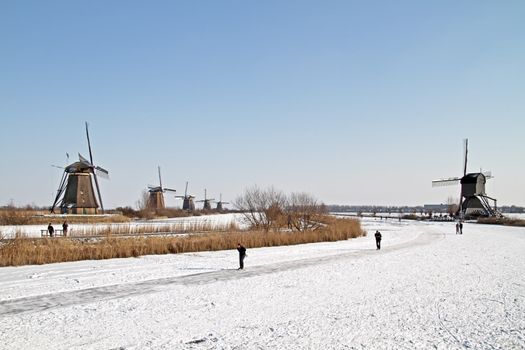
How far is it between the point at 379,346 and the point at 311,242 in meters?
23.5

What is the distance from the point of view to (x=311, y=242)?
103 ft

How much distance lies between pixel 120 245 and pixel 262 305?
42.0 feet

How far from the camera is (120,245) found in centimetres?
2219

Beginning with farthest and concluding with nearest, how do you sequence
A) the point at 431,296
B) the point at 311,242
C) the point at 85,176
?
the point at 85,176, the point at 311,242, the point at 431,296

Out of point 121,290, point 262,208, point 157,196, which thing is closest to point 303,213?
point 262,208

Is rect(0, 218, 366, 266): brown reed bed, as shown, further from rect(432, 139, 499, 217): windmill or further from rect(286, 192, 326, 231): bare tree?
rect(432, 139, 499, 217): windmill

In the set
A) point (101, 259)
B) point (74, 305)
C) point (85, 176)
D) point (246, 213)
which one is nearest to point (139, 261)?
point (101, 259)

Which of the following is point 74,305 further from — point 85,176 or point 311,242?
point 85,176

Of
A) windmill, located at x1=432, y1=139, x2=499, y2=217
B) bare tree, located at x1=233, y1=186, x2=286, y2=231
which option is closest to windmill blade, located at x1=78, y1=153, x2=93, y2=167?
bare tree, located at x1=233, y1=186, x2=286, y2=231

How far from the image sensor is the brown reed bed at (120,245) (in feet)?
62.7

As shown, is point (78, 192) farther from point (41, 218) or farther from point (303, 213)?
point (303, 213)

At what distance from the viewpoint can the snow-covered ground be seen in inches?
334

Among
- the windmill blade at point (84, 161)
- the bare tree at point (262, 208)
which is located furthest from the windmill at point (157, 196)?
the bare tree at point (262, 208)

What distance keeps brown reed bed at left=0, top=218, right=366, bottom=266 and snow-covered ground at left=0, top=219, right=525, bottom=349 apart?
1567mm
